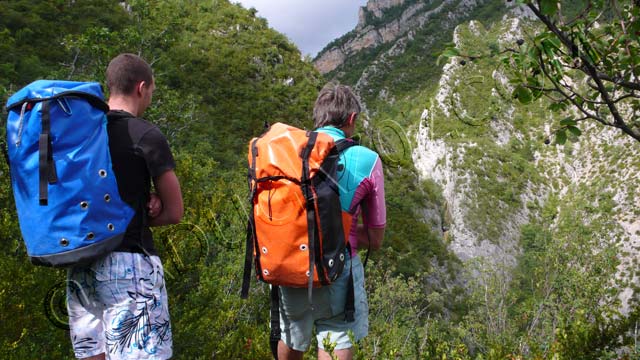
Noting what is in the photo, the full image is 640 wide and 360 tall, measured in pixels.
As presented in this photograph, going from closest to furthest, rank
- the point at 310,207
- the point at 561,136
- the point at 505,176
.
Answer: the point at 310,207 → the point at 561,136 → the point at 505,176

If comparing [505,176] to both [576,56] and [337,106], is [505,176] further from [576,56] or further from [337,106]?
[337,106]

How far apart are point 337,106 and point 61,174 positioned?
1236 mm

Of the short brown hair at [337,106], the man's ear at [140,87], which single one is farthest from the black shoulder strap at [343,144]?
the man's ear at [140,87]

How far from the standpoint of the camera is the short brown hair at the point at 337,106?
7.29ft

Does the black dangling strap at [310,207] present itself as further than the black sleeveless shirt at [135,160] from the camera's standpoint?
Yes

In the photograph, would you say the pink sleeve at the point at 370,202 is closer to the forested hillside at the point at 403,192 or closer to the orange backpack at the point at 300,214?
the orange backpack at the point at 300,214

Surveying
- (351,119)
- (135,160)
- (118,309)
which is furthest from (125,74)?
(351,119)

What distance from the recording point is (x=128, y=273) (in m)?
1.67

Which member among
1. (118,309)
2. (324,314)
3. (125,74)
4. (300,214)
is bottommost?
(324,314)

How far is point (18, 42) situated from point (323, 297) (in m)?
24.8

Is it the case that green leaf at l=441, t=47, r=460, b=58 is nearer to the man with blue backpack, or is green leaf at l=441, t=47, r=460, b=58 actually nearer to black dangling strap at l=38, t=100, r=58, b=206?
the man with blue backpack

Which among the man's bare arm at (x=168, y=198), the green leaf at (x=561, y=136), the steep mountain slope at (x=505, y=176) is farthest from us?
the steep mountain slope at (x=505, y=176)

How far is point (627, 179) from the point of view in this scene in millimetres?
60156

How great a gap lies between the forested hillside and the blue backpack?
843 mm
